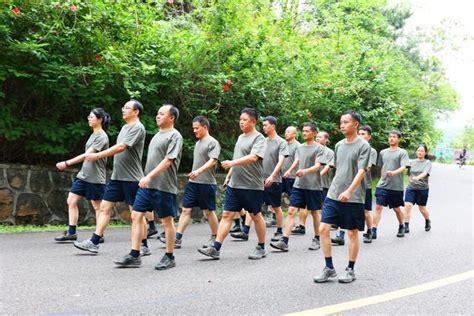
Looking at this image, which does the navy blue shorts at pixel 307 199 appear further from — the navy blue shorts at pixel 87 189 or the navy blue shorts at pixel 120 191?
the navy blue shorts at pixel 87 189

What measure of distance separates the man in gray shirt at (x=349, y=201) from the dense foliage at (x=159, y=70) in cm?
444

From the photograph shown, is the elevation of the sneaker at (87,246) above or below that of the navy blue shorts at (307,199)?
below

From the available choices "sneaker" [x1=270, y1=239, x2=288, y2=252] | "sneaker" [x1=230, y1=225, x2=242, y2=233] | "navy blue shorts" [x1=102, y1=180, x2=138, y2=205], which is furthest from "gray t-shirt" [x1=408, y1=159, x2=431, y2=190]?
"navy blue shorts" [x1=102, y1=180, x2=138, y2=205]

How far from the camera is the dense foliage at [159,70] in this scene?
28.6 feet

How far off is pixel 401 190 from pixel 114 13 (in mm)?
6196

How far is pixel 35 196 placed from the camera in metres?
9.23

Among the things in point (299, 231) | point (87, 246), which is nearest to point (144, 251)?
point (87, 246)

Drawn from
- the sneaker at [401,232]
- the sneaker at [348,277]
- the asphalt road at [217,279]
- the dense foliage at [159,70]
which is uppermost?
the dense foliage at [159,70]

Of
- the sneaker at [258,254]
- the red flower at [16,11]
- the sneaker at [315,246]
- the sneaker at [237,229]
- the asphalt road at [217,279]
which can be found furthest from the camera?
the sneaker at [237,229]

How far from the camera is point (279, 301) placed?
4.91 m

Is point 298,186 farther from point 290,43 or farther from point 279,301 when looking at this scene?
point 290,43

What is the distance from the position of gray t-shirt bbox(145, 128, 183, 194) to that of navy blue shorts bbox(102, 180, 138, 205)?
0.71 meters

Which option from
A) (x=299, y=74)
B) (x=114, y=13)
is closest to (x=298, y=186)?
(x=114, y=13)

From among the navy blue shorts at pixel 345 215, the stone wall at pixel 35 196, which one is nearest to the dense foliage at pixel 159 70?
the stone wall at pixel 35 196
